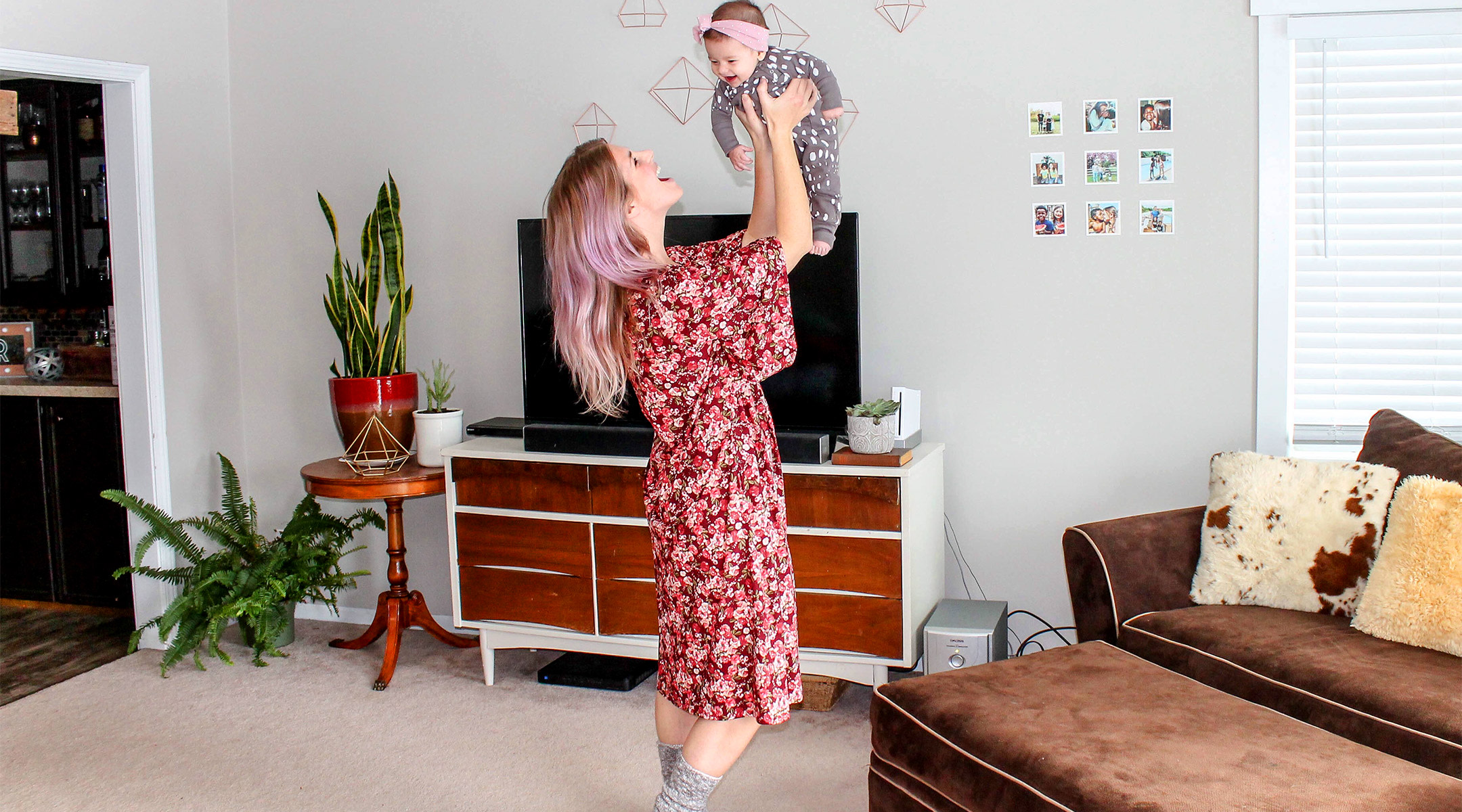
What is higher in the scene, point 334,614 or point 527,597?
point 527,597

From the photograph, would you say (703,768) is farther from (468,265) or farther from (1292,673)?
(468,265)

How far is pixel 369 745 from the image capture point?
2.95 metres

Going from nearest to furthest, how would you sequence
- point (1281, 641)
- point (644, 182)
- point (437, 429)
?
point (644, 182) → point (1281, 641) → point (437, 429)

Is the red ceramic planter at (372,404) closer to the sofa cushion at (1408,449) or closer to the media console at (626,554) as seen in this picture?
the media console at (626,554)

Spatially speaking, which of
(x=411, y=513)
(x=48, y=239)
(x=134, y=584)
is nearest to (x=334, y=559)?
(x=411, y=513)

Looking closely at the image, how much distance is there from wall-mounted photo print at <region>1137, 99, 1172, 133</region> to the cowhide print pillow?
3.31ft

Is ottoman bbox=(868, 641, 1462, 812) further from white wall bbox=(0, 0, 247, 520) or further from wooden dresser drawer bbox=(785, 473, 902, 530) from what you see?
white wall bbox=(0, 0, 247, 520)

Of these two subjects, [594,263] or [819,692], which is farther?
[819,692]

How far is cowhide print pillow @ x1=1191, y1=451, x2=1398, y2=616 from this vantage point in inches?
95.3

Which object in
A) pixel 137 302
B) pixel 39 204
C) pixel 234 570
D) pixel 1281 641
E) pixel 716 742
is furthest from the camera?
pixel 39 204

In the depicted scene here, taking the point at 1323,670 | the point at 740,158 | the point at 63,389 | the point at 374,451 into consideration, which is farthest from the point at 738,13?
the point at 63,389

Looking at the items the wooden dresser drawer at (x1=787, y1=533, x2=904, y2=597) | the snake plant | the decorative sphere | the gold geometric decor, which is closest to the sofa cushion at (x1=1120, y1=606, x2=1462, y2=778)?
the wooden dresser drawer at (x1=787, y1=533, x2=904, y2=597)

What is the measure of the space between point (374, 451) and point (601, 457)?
0.86 meters

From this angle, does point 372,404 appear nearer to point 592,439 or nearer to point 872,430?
point 592,439
